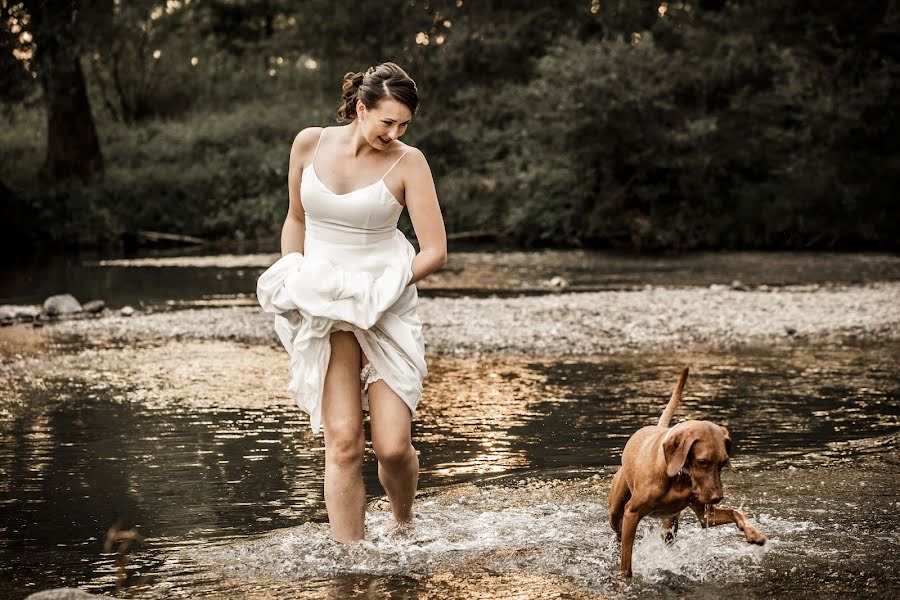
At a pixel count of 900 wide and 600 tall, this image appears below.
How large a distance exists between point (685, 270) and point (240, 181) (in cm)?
1654

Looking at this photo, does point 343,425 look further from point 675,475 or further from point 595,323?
point 595,323

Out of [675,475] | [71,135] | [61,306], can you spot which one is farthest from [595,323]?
[71,135]

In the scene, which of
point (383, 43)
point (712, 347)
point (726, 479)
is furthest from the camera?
point (383, 43)

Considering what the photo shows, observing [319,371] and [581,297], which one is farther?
[581,297]

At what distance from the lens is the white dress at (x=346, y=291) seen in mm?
5309

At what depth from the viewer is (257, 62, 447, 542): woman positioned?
17.5 ft

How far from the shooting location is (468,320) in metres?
14.6

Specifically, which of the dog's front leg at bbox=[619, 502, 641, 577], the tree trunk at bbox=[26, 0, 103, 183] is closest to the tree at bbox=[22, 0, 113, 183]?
the tree trunk at bbox=[26, 0, 103, 183]

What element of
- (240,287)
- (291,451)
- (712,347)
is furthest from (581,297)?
(291,451)

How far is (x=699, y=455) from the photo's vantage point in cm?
459

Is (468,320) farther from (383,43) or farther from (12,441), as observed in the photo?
(383,43)

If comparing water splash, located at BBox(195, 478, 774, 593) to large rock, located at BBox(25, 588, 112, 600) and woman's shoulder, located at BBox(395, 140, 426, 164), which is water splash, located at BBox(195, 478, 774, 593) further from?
woman's shoulder, located at BBox(395, 140, 426, 164)

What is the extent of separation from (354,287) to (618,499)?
150cm

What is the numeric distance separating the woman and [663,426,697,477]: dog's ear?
1.33m
